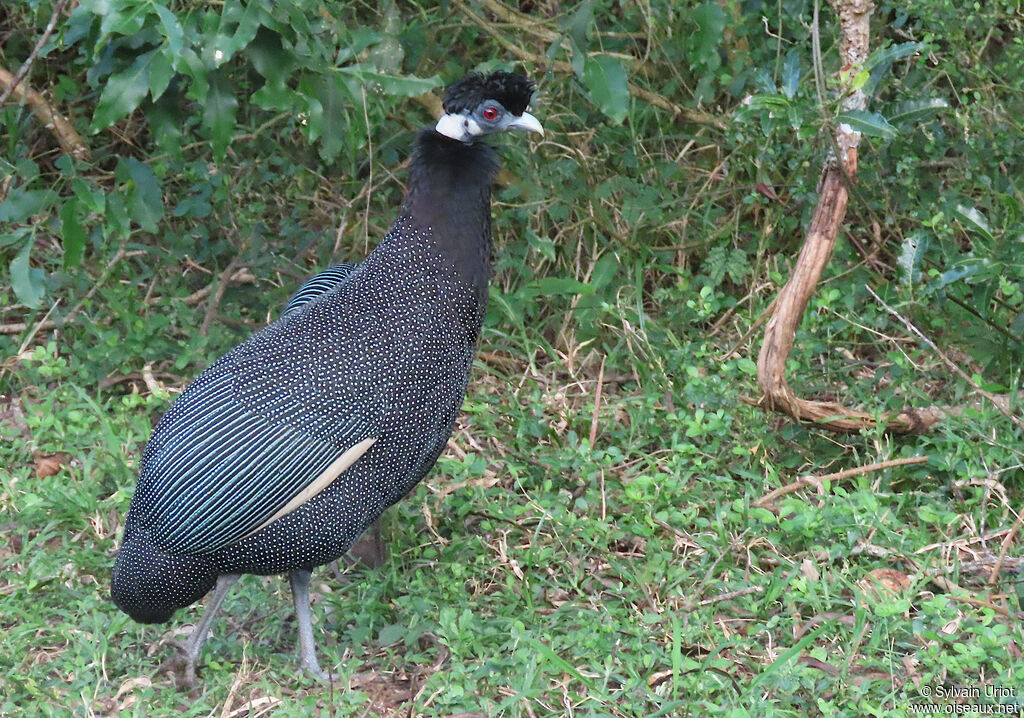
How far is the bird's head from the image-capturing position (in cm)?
366

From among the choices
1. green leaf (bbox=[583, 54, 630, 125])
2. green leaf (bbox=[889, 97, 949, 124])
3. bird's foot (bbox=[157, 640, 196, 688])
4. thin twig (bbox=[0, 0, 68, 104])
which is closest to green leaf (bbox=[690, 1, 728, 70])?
green leaf (bbox=[583, 54, 630, 125])

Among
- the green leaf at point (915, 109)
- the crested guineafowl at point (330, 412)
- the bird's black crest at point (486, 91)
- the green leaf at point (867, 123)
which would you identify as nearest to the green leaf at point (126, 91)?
the crested guineafowl at point (330, 412)

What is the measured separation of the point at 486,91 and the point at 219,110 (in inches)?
33.4

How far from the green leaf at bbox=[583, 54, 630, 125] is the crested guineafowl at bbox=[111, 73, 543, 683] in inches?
19.7

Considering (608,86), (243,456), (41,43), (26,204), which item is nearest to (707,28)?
(608,86)

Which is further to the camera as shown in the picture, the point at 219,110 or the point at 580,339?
the point at 580,339

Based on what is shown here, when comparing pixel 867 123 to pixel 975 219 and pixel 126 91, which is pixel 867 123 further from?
pixel 126 91

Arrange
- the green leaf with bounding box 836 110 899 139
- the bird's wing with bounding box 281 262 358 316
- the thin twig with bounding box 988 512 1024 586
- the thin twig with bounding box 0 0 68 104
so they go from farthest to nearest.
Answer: the thin twig with bounding box 0 0 68 104 < the bird's wing with bounding box 281 262 358 316 < the green leaf with bounding box 836 110 899 139 < the thin twig with bounding box 988 512 1024 586

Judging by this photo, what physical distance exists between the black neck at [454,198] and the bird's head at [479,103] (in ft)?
0.12

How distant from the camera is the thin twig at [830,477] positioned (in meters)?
4.06

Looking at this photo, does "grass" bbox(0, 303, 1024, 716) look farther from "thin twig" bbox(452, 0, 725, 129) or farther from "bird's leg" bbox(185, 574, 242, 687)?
"thin twig" bbox(452, 0, 725, 129)

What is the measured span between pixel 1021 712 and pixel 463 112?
2.14 metres

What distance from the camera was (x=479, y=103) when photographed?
12.0ft

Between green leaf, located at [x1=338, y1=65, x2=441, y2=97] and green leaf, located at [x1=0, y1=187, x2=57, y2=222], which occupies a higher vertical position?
green leaf, located at [x1=338, y1=65, x2=441, y2=97]
